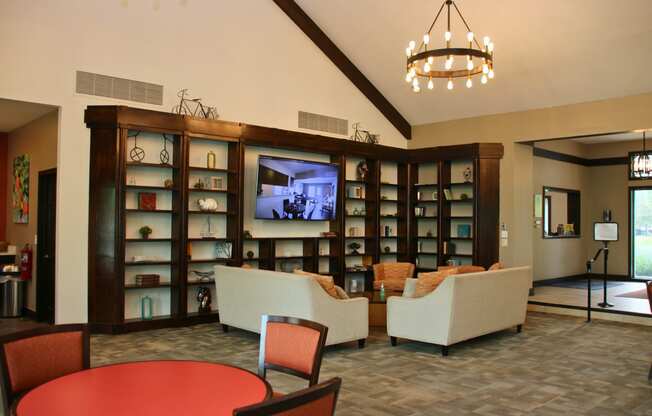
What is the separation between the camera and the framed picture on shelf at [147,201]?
7430 mm

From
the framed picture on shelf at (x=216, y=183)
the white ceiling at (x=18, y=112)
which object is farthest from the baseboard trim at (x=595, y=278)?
the white ceiling at (x=18, y=112)

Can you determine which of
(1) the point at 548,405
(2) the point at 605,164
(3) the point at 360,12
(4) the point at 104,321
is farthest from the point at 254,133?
(2) the point at 605,164

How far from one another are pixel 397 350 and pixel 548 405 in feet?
6.76

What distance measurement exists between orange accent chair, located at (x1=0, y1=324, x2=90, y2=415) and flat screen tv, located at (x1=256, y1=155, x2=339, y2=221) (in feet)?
18.5

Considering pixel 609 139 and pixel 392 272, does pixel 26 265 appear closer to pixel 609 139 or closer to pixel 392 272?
pixel 392 272

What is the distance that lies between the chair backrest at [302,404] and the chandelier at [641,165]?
10405mm

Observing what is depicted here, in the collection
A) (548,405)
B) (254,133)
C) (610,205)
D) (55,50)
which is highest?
(55,50)

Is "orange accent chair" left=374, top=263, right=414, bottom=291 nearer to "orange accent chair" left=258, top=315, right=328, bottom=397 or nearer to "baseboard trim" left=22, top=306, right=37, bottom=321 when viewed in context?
"baseboard trim" left=22, top=306, right=37, bottom=321

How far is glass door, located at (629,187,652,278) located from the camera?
12906 mm

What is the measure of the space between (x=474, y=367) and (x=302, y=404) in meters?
4.28

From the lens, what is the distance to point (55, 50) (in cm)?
682

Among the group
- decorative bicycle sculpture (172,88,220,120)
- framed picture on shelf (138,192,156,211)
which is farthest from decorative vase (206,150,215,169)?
framed picture on shelf (138,192,156,211)

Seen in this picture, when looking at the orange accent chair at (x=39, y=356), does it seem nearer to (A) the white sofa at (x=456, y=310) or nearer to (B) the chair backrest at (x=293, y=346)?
(B) the chair backrest at (x=293, y=346)

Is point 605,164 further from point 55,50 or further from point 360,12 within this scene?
point 55,50
